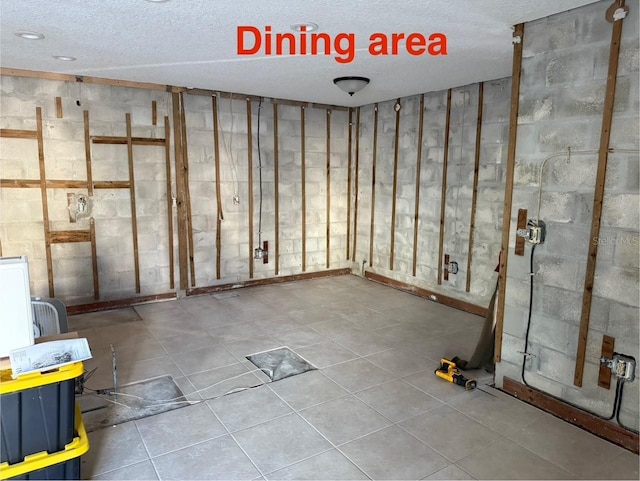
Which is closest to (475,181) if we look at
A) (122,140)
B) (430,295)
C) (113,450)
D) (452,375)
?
(430,295)

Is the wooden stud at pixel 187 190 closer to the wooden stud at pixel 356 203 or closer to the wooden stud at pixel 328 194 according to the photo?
the wooden stud at pixel 328 194

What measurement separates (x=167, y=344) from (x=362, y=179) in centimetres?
411

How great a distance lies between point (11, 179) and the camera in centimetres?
490

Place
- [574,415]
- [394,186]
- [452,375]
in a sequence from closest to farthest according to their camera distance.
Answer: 1. [574,415]
2. [452,375]
3. [394,186]

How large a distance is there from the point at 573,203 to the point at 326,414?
7.58ft

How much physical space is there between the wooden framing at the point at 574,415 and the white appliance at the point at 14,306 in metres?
3.35

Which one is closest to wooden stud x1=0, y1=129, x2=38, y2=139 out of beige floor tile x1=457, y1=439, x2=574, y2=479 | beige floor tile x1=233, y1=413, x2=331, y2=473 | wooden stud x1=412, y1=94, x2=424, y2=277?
beige floor tile x1=233, y1=413, x2=331, y2=473

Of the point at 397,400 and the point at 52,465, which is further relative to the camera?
the point at 397,400

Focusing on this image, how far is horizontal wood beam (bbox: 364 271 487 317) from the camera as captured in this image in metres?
5.49

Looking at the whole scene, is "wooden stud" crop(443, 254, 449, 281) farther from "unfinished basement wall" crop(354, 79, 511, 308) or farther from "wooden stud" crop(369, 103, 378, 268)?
"wooden stud" crop(369, 103, 378, 268)

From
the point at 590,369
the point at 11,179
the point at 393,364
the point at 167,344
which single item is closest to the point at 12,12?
the point at 11,179

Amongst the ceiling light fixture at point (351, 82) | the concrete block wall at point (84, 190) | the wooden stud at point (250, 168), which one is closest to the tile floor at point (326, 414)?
the concrete block wall at point (84, 190)

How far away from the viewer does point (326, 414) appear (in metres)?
3.19

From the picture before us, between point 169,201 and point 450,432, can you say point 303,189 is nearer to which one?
point 169,201
